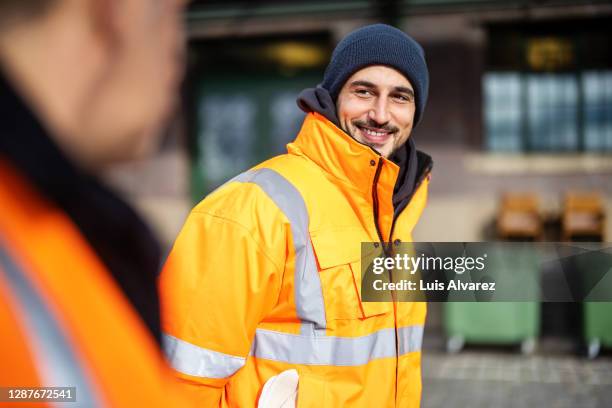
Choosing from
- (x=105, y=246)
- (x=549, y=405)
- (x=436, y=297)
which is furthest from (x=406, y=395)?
(x=549, y=405)

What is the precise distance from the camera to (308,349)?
1598mm

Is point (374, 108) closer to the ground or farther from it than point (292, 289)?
farther from it

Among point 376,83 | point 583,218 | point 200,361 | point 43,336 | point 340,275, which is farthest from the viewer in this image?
point 583,218

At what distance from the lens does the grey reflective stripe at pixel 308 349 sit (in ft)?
5.24

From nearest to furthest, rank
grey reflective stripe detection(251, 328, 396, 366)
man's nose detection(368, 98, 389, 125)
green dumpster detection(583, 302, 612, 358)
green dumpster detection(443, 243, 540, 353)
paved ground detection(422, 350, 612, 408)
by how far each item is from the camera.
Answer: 1. grey reflective stripe detection(251, 328, 396, 366)
2. man's nose detection(368, 98, 389, 125)
3. paved ground detection(422, 350, 612, 408)
4. green dumpster detection(583, 302, 612, 358)
5. green dumpster detection(443, 243, 540, 353)

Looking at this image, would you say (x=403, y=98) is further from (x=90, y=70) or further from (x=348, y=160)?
(x=90, y=70)

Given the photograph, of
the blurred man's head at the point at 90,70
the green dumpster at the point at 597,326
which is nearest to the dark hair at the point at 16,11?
the blurred man's head at the point at 90,70

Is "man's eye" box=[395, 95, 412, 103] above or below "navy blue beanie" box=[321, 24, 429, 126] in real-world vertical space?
below

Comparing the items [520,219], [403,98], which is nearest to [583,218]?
[520,219]

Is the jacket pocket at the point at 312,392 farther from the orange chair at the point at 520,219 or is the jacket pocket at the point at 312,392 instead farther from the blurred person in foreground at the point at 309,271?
the orange chair at the point at 520,219

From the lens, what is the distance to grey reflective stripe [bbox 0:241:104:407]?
1.62 ft

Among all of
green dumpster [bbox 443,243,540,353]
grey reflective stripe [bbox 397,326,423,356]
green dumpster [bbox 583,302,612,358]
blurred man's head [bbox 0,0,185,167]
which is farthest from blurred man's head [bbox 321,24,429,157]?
green dumpster [bbox 583,302,612,358]

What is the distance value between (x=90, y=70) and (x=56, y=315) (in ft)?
0.59

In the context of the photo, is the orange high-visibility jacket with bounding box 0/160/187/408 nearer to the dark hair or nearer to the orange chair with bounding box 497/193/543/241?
the dark hair
